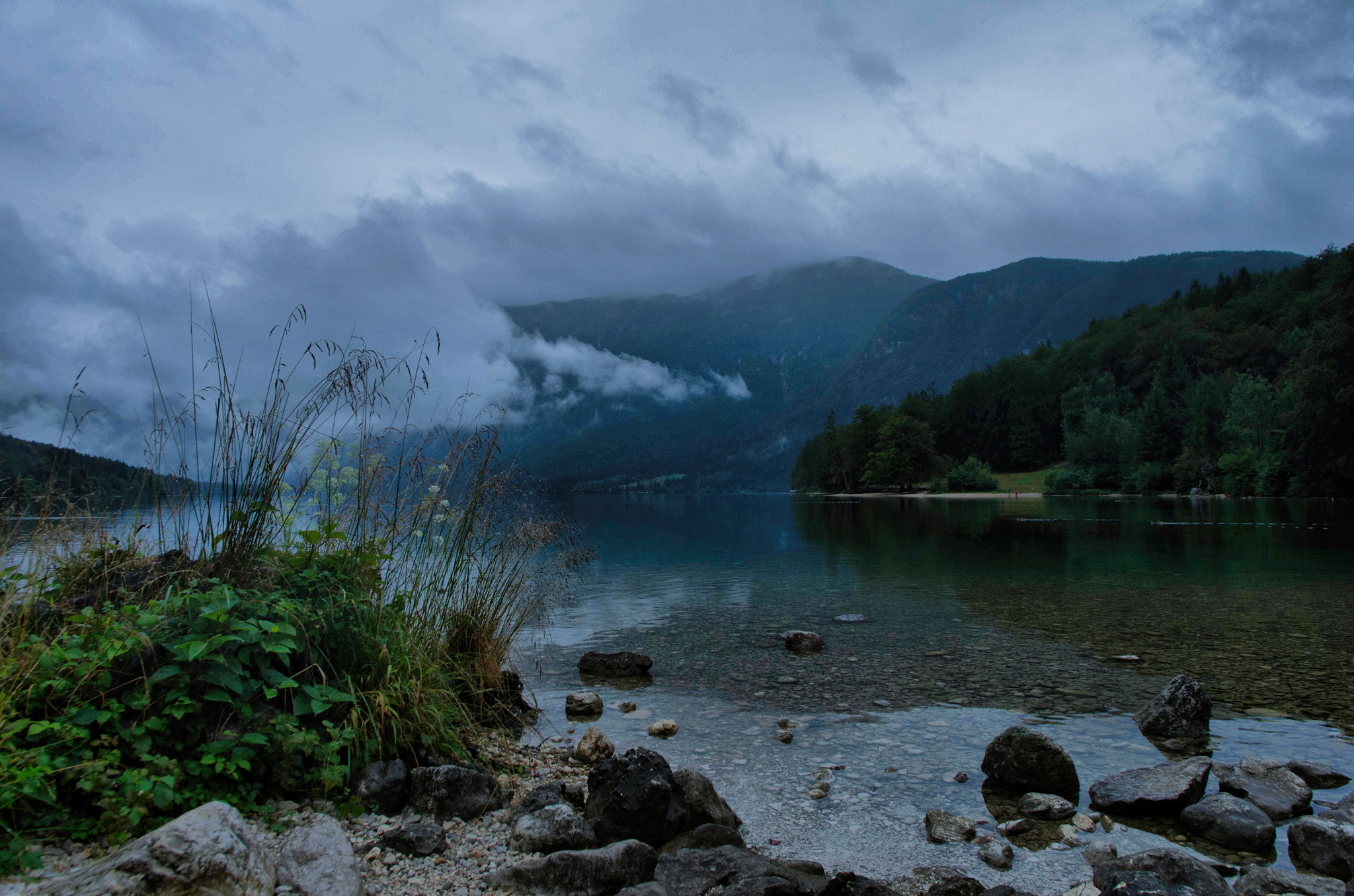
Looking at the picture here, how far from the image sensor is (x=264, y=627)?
4.27m

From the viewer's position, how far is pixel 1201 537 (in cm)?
2692

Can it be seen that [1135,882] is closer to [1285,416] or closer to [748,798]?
[748,798]

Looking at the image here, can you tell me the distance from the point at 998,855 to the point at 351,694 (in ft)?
14.3

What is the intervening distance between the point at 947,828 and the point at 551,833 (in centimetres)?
261

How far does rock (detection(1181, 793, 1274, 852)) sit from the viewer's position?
439 cm

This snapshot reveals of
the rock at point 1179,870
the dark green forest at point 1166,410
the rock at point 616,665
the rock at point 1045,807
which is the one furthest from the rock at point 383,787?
the dark green forest at point 1166,410

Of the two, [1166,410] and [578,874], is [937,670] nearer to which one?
[578,874]

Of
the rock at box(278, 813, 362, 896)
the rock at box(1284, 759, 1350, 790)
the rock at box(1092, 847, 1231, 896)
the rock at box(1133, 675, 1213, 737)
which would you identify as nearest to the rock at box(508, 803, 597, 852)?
the rock at box(278, 813, 362, 896)

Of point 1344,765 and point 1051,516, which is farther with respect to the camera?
point 1051,516

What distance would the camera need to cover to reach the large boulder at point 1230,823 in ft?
14.4

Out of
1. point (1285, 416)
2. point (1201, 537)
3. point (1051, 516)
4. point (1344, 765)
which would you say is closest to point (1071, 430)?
point (1285, 416)

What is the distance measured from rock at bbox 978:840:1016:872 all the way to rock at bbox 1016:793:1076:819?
576mm

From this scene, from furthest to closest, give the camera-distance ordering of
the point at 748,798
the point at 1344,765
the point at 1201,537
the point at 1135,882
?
the point at 1201,537 < the point at 1344,765 < the point at 748,798 < the point at 1135,882

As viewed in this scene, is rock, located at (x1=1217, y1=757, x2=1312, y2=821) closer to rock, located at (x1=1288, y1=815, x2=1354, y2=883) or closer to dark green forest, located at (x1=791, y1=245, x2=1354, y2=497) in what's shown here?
rock, located at (x1=1288, y1=815, x2=1354, y2=883)
